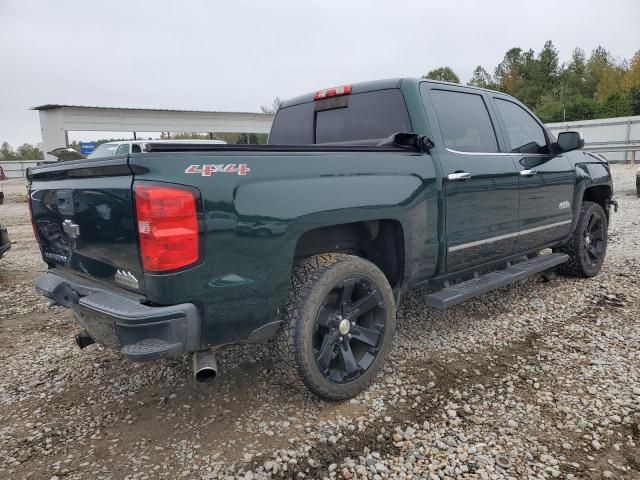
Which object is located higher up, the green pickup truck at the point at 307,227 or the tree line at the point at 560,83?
the tree line at the point at 560,83

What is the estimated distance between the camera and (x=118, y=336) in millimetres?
2164

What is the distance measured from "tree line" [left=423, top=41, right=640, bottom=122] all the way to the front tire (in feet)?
149

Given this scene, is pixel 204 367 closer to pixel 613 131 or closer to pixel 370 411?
pixel 370 411

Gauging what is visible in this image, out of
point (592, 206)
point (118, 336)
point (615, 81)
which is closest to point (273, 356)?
point (118, 336)

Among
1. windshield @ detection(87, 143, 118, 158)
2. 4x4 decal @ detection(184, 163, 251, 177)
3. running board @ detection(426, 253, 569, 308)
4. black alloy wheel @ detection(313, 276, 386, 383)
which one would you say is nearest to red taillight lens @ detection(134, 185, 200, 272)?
4x4 decal @ detection(184, 163, 251, 177)

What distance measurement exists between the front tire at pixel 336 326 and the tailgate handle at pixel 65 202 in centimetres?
128

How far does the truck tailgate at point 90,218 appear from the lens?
85.7 inches

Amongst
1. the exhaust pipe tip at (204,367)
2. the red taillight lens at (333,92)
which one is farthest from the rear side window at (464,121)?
the exhaust pipe tip at (204,367)

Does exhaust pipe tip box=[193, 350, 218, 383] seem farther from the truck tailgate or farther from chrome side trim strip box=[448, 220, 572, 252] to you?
chrome side trim strip box=[448, 220, 572, 252]

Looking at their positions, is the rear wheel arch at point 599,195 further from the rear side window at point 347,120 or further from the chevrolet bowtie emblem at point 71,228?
the chevrolet bowtie emblem at point 71,228

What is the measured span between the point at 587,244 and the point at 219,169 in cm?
464

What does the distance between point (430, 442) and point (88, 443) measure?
186 centimetres

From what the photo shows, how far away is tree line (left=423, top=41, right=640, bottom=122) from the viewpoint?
43719mm

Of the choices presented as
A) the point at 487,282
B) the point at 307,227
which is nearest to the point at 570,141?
the point at 487,282
